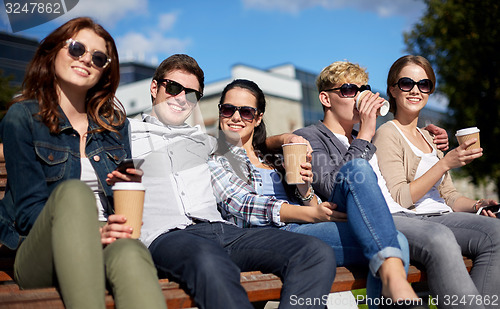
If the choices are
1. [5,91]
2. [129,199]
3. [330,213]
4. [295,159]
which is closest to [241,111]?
[295,159]

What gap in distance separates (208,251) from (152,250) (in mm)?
427

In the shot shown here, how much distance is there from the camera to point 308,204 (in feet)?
10.7

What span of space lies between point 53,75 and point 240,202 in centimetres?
131

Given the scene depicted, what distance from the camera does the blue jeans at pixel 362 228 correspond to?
8.57 ft

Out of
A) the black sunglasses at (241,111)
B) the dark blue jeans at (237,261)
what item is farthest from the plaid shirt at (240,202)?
the black sunglasses at (241,111)

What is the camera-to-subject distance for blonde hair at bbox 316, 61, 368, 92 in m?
3.76

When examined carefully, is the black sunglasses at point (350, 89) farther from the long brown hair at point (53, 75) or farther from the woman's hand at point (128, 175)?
the woman's hand at point (128, 175)

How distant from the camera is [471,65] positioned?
1283cm

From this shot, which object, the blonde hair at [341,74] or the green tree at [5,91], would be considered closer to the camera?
→ the blonde hair at [341,74]

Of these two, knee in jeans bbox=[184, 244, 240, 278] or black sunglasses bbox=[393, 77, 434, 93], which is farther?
black sunglasses bbox=[393, 77, 434, 93]

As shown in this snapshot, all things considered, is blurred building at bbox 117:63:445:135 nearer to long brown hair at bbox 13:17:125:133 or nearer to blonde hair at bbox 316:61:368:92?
blonde hair at bbox 316:61:368:92

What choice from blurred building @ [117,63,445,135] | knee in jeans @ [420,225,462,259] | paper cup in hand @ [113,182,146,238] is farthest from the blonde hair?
blurred building @ [117,63,445,135]

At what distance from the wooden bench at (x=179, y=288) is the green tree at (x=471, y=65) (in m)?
10.7

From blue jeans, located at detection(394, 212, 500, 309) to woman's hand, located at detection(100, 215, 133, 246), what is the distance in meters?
1.67
